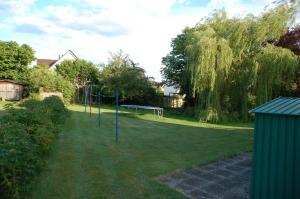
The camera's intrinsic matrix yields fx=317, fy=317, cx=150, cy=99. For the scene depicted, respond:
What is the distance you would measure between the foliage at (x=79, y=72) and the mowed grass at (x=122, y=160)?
24792 mm

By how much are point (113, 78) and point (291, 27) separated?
17.3 m

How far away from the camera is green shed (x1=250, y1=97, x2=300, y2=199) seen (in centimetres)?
403

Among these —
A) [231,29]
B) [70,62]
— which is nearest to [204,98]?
[231,29]

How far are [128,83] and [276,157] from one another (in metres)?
25.8

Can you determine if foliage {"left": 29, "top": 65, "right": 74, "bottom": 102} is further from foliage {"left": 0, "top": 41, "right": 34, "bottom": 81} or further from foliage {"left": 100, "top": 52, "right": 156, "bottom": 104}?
foliage {"left": 0, "top": 41, "right": 34, "bottom": 81}

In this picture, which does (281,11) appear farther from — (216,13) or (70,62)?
(70,62)

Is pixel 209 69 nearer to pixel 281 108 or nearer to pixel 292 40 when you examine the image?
pixel 292 40

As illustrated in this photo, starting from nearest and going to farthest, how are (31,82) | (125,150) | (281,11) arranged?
(125,150) < (281,11) < (31,82)

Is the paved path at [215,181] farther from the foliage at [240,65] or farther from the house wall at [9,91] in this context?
the house wall at [9,91]

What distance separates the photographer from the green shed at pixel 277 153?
4027 mm

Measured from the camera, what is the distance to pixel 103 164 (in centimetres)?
674

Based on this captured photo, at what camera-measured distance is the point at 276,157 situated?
418cm

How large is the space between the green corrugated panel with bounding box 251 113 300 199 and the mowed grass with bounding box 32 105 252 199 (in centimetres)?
133

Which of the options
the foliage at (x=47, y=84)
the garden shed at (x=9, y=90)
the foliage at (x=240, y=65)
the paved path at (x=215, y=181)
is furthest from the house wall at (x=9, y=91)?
the paved path at (x=215, y=181)
